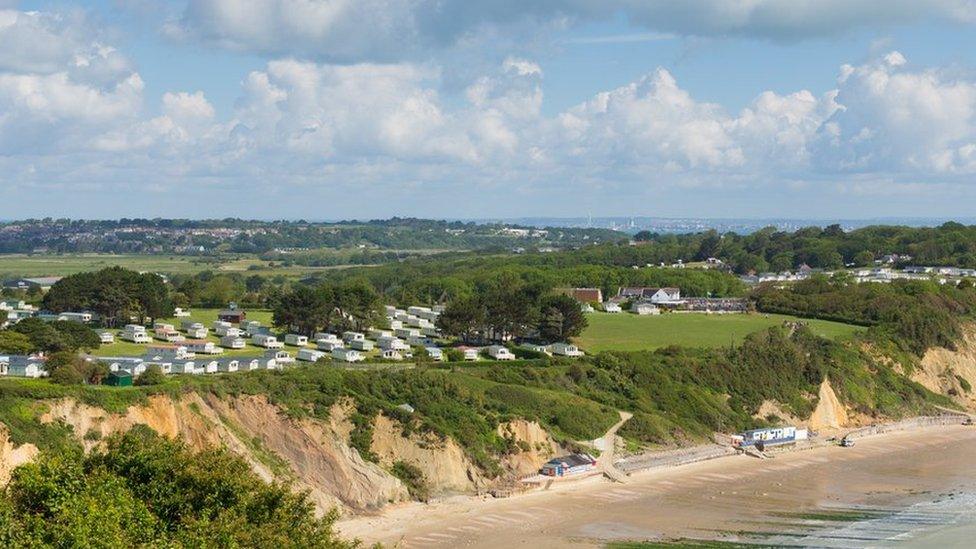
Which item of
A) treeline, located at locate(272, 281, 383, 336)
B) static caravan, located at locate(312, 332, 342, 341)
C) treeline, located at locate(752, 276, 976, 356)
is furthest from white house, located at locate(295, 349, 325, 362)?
treeline, located at locate(752, 276, 976, 356)

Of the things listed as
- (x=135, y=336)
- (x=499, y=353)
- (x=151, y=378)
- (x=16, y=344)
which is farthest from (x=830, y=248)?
(x=151, y=378)

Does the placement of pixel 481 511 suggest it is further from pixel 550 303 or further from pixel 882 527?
pixel 550 303

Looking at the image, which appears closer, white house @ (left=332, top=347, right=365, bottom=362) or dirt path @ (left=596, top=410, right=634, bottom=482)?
dirt path @ (left=596, top=410, right=634, bottom=482)

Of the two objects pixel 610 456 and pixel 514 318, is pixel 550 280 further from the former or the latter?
pixel 610 456

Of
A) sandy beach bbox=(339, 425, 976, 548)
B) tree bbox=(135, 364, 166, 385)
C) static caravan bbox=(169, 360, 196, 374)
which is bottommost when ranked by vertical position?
sandy beach bbox=(339, 425, 976, 548)

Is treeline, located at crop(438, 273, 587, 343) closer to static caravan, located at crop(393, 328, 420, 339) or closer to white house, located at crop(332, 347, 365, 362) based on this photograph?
static caravan, located at crop(393, 328, 420, 339)

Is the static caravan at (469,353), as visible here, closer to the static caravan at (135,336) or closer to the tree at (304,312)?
the tree at (304,312)
